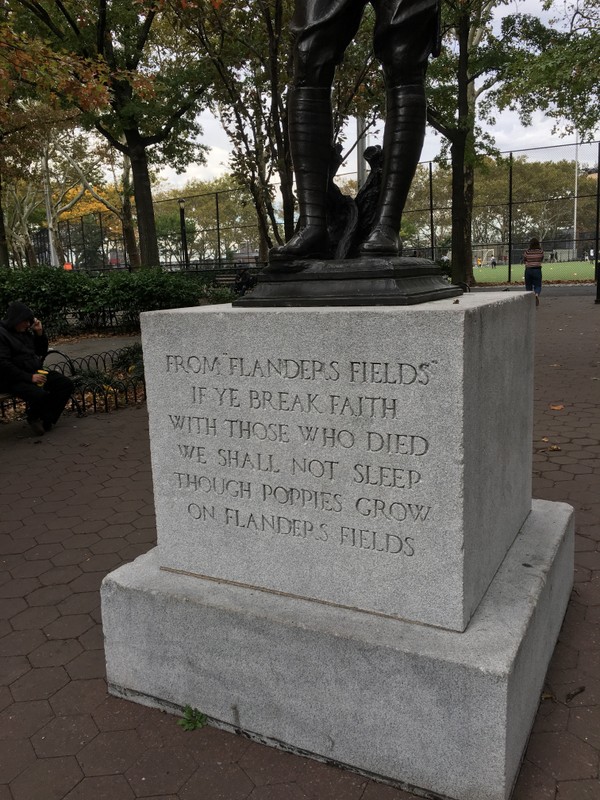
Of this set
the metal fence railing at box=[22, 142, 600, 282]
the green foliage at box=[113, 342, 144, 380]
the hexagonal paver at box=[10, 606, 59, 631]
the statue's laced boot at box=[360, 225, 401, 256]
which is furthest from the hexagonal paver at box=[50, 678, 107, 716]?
the metal fence railing at box=[22, 142, 600, 282]

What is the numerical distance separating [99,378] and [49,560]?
4760 millimetres

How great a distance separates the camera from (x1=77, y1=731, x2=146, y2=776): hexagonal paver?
228cm

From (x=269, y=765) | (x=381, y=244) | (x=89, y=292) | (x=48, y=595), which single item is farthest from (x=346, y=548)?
(x=89, y=292)

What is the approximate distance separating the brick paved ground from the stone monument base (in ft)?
0.35

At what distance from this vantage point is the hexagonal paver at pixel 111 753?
89.9 inches

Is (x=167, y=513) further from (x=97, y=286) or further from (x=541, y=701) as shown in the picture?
(x=97, y=286)

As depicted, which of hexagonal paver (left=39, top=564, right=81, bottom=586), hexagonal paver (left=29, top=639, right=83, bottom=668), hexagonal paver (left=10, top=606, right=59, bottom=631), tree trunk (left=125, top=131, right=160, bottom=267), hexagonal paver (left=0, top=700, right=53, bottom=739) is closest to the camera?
→ hexagonal paver (left=0, top=700, right=53, bottom=739)

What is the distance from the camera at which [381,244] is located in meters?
2.53

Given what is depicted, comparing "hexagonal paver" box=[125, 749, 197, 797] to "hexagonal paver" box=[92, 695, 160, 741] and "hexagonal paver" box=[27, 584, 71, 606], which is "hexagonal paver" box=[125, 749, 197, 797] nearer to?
"hexagonal paver" box=[92, 695, 160, 741]

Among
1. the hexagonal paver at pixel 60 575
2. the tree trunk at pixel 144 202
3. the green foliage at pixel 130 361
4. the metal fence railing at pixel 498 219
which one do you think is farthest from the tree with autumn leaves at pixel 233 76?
the metal fence railing at pixel 498 219

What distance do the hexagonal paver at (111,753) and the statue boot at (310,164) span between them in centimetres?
187

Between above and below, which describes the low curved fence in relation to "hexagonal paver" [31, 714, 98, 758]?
above

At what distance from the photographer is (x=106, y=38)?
15.7m

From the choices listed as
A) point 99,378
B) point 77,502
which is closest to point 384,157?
point 77,502
